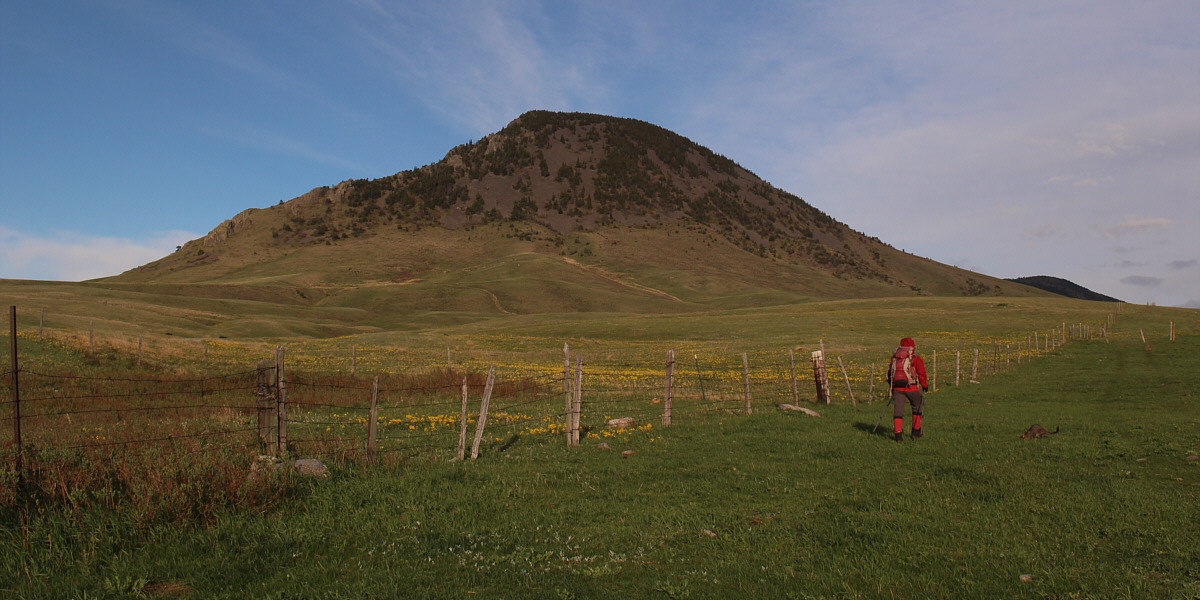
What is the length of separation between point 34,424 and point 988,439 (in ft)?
68.6

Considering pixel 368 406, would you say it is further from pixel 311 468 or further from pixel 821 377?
pixel 821 377

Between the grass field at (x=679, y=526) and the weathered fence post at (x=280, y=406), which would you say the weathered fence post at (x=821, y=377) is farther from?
the weathered fence post at (x=280, y=406)

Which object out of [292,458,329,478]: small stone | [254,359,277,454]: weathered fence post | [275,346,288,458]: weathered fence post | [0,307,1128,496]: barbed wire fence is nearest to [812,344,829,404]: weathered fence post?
[0,307,1128,496]: barbed wire fence

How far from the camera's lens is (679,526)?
26.9ft

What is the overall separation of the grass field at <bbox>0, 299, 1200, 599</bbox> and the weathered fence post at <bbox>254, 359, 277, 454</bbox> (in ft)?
5.09

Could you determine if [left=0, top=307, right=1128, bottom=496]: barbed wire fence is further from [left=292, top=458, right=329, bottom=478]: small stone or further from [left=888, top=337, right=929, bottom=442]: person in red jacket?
[left=888, top=337, right=929, bottom=442]: person in red jacket

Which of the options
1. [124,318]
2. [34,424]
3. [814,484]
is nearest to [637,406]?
[814,484]

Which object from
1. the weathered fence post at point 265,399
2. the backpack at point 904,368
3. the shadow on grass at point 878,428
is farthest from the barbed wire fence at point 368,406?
the backpack at point 904,368

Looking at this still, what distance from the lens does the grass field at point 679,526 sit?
248 inches

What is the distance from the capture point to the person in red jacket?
13703mm

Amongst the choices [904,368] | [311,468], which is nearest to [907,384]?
[904,368]

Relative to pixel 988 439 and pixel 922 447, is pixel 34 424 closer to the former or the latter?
pixel 922 447

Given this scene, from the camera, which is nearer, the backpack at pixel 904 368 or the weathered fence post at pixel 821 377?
the backpack at pixel 904 368

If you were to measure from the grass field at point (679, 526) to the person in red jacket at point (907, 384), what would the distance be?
1.81 ft
